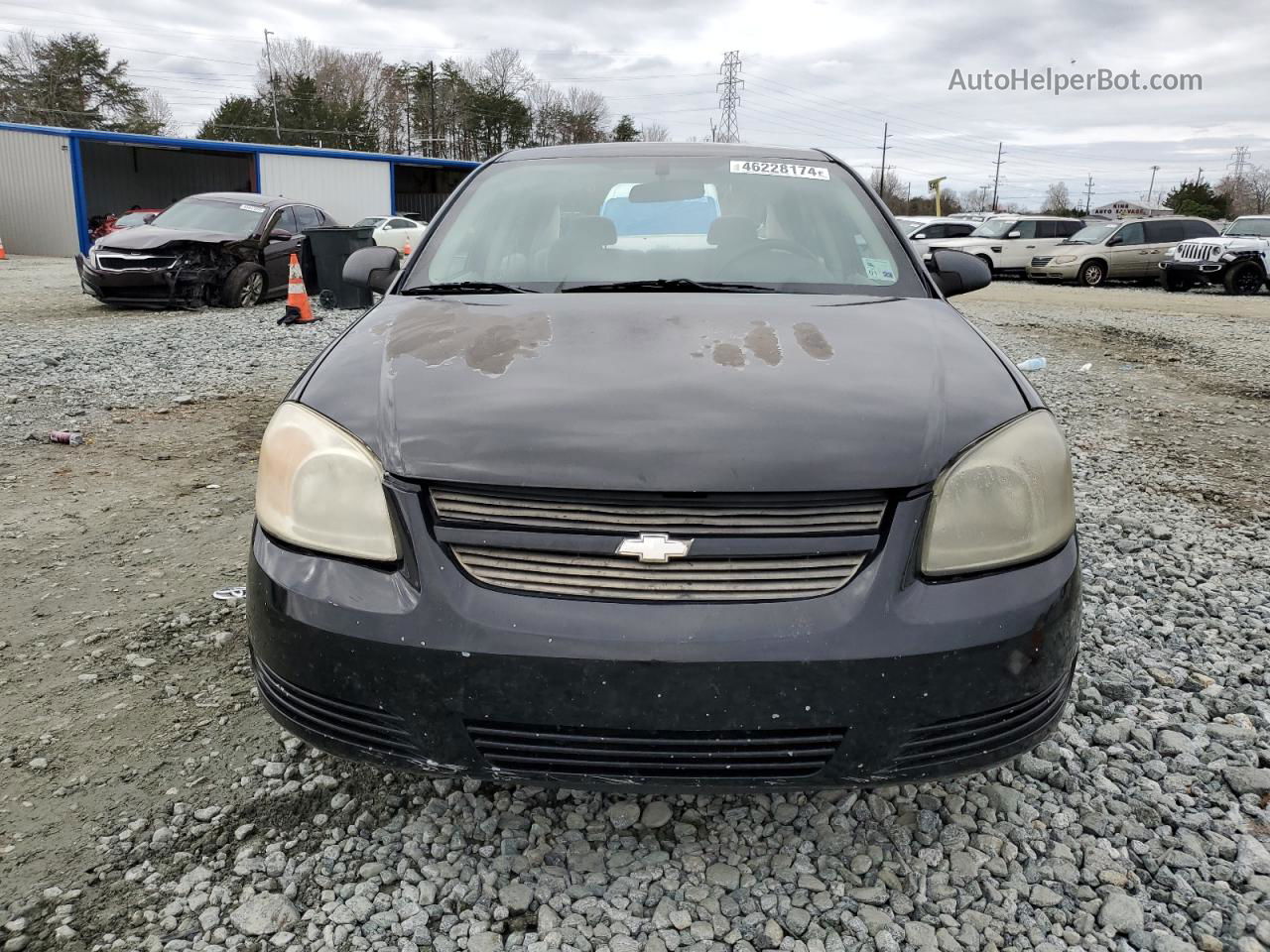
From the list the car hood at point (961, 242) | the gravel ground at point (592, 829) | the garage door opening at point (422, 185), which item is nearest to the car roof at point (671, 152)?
the gravel ground at point (592, 829)

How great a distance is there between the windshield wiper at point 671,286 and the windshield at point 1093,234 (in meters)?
20.4

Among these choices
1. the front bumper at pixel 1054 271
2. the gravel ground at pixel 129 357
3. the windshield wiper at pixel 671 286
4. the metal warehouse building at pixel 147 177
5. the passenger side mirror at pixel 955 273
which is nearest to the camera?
the windshield wiper at pixel 671 286

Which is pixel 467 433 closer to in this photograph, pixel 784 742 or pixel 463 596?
pixel 463 596

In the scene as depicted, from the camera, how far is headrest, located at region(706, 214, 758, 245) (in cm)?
282

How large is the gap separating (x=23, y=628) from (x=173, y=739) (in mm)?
1018

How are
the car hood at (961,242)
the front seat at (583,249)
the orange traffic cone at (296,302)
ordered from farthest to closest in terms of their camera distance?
the car hood at (961,242) < the orange traffic cone at (296,302) < the front seat at (583,249)

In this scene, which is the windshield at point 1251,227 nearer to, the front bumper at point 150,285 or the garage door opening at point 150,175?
the front bumper at point 150,285

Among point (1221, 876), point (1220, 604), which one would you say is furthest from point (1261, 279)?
point (1221, 876)

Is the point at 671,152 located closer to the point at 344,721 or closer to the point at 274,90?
the point at 344,721

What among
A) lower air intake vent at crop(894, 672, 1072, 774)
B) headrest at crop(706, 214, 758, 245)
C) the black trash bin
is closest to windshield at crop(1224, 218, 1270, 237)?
the black trash bin

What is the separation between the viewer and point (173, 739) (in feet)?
7.82

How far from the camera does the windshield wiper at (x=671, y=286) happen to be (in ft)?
8.36

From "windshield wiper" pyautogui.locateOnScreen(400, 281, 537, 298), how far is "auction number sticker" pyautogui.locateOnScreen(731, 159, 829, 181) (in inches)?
39.6

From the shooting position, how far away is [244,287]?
11914mm
